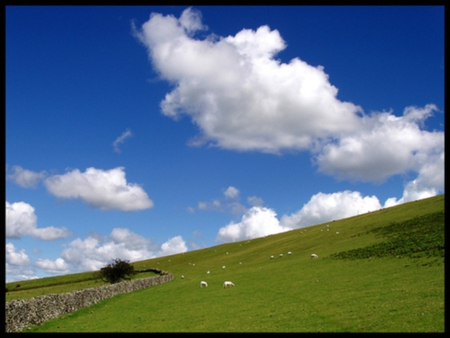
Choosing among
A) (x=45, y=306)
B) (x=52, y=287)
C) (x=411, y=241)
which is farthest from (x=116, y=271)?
(x=411, y=241)

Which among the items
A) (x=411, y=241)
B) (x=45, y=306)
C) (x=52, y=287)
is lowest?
(x=52, y=287)

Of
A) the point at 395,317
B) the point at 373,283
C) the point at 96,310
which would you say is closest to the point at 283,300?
the point at 373,283

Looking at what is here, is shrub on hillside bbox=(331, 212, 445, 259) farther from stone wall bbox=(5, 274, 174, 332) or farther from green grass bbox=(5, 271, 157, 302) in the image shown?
green grass bbox=(5, 271, 157, 302)

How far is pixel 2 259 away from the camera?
814cm

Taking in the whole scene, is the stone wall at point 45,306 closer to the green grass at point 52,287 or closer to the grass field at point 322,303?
the grass field at point 322,303

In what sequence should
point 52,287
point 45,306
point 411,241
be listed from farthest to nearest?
point 52,287, point 411,241, point 45,306

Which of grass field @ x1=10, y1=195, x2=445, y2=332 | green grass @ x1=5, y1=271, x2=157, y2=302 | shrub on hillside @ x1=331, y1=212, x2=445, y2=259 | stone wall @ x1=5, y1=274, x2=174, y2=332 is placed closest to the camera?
grass field @ x1=10, y1=195, x2=445, y2=332

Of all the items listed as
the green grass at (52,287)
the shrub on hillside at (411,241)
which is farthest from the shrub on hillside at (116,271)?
the shrub on hillside at (411,241)

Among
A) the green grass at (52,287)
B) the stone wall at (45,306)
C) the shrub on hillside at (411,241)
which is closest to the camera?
the stone wall at (45,306)

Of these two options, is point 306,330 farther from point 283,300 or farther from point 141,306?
point 141,306

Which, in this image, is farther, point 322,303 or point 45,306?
point 45,306

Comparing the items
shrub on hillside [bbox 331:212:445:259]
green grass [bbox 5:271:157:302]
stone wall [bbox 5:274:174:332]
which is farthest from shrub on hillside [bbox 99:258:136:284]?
shrub on hillside [bbox 331:212:445:259]

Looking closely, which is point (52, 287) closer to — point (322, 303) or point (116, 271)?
point (116, 271)

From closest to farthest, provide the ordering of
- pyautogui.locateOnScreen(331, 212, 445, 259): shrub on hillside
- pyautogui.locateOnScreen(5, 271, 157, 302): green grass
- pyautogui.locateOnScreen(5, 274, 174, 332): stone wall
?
pyautogui.locateOnScreen(5, 274, 174, 332): stone wall → pyautogui.locateOnScreen(331, 212, 445, 259): shrub on hillside → pyautogui.locateOnScreen(5, 271, 157, 302): green grass
